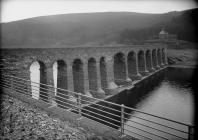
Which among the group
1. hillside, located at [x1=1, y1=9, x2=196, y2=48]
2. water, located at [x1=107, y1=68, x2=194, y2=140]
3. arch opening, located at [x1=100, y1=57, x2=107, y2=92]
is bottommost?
water, located at [x1=107, y1=68, x2=194, y2=140]

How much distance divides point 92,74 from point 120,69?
25.5ft

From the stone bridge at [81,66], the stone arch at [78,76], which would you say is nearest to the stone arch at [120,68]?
the stone bridge at [81,66]

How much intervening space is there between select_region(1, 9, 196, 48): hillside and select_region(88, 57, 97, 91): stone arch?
154 ft

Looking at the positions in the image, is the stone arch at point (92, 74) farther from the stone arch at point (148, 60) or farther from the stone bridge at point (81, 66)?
the stone arch at point (148, 60)

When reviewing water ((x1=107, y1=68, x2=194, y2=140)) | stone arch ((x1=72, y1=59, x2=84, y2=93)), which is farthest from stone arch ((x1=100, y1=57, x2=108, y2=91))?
stone arch ((x1=72, y1=59, x2=84, y2=93))

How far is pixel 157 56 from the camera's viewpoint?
160 ft

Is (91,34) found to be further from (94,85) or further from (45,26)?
(94,85)

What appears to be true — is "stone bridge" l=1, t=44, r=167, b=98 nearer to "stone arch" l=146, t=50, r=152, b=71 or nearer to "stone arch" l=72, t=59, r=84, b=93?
"stone arch" l=72, t=59, r=84, b=93

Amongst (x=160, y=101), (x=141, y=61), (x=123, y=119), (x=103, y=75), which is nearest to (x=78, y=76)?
(x=103, y=75)

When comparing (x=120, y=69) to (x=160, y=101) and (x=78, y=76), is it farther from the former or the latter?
(x=78, y=76)

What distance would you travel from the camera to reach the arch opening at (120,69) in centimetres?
2845

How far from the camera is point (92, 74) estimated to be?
885 inches

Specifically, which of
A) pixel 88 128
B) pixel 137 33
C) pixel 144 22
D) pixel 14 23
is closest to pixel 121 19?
pixel 144 22

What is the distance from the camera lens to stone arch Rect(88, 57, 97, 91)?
22.0 metres
